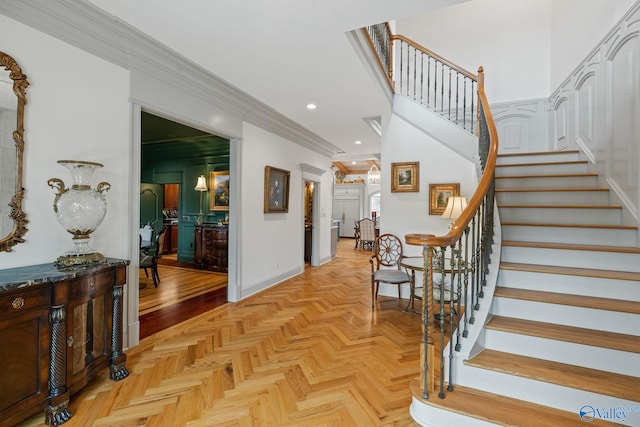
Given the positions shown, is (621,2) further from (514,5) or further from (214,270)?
(214,270)

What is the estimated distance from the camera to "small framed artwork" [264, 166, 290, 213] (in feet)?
15.0

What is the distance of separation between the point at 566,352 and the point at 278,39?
3.11 m

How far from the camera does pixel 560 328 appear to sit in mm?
1868

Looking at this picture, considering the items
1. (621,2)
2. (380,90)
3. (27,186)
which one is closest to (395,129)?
(380,90)

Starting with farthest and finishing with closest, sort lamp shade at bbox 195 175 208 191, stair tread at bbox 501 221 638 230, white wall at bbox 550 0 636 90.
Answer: lamp shade at bbox 195 175 208 191
white wall at bbox 550 0 636 90
stair tread at bbox 501 221 638 230

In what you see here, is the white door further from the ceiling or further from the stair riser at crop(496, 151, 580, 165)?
the stair riser at crop(496, 151, 580, 165)

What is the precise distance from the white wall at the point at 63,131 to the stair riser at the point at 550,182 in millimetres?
3916

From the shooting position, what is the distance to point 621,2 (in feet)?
9.42

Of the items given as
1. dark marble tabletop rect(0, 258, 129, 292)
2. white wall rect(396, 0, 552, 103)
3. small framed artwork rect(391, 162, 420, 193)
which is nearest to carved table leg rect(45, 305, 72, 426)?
dark marble tabletop rect(0, 258, 129, 292)

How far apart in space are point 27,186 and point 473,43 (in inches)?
269

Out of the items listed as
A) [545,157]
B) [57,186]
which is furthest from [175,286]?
[545,157]

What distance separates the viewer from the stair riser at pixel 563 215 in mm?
2699

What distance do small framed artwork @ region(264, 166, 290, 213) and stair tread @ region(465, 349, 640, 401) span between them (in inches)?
138

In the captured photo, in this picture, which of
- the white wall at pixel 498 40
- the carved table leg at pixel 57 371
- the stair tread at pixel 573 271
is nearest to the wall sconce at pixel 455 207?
the stair tread at pixel 573 271
